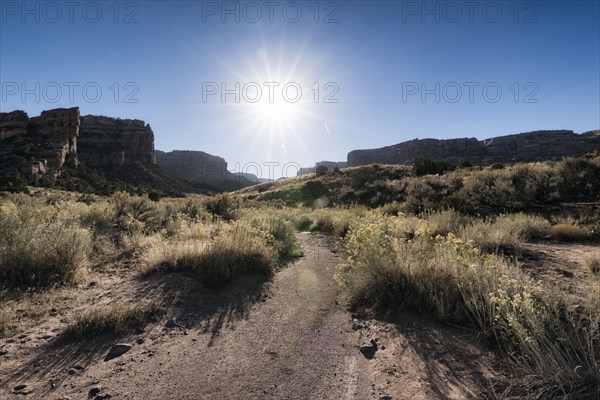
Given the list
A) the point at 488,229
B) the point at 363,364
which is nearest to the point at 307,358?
the point at 363,364

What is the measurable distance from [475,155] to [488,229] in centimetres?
11422

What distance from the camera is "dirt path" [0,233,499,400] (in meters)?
3.04

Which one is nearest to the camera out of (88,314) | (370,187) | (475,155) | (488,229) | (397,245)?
(88,314)

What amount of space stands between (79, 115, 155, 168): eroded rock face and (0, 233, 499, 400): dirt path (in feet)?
263

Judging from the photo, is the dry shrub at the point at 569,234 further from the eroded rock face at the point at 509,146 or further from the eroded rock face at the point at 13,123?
the eroded rock face at the point at 509,146

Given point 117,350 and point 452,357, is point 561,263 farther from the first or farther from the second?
point 117,350

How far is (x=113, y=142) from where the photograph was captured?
3506 inches

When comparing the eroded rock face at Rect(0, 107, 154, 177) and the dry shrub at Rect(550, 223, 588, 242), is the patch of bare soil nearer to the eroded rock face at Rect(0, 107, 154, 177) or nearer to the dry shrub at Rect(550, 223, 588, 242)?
the dry shrub at Rect(550, 223, 588, 242)

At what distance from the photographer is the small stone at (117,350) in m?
3.62

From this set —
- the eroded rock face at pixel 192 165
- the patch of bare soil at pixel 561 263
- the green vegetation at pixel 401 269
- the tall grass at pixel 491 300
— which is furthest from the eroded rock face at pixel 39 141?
the eroded rock face at pixel 192 165

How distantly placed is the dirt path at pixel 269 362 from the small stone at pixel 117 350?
0.08 metres

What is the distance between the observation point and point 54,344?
3770mm

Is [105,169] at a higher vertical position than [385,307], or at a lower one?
higher

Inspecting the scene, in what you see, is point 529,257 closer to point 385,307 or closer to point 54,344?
point 385,307
